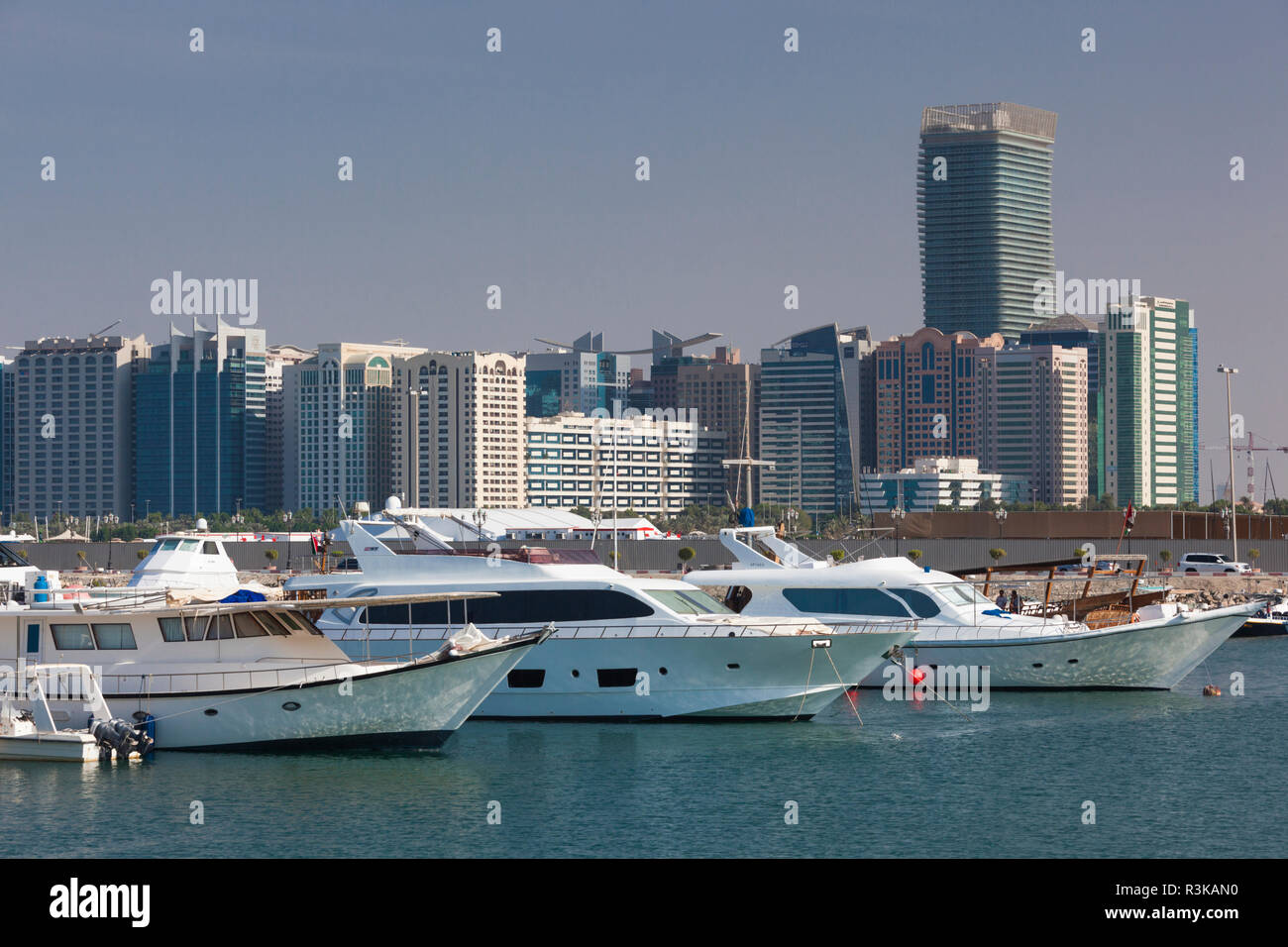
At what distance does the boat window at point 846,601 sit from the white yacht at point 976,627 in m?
0.02

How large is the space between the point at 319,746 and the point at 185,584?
→ 755cm

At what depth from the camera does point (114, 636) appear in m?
32.1

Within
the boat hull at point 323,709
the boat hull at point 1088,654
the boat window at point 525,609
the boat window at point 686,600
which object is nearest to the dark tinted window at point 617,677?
the boat window at point 525,609

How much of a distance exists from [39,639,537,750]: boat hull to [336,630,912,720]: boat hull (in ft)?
11.7

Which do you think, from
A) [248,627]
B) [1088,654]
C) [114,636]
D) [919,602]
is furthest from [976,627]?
[114,636]

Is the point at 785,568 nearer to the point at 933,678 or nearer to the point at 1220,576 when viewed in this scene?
the point at 933,678

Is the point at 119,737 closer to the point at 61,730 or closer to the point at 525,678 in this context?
the point at 61,730

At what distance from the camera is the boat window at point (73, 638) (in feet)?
105

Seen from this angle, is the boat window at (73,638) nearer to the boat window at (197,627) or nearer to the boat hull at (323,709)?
the boat hull at (323,709)

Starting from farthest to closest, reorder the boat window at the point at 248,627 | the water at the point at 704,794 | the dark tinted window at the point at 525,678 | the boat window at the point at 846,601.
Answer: the boat window at the point at 846,601, the dark tinted window at the point at 525,678, the boat window at the point at 248,627, the water at the point at 704,794

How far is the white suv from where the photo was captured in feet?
293

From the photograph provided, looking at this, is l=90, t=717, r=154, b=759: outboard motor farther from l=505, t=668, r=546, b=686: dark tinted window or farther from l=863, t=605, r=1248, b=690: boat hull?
l=863, t=605, r=1248, b=690: boat hull

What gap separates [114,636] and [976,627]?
20527mm

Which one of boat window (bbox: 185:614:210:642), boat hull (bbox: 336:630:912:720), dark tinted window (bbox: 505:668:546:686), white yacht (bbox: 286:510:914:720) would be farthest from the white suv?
boat window (bbox: 185:614:210:642)
